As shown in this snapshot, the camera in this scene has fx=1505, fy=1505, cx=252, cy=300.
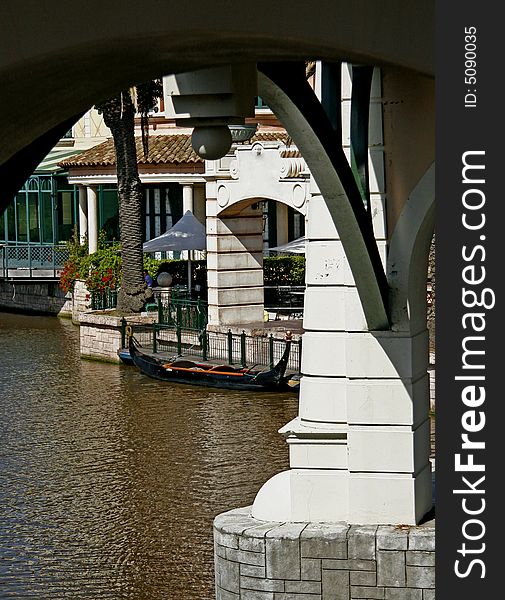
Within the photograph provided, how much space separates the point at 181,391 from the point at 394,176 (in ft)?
55.8

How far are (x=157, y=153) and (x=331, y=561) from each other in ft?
106

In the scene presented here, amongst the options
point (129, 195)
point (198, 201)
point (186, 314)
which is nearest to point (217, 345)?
point (186, 314)

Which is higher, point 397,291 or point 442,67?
point 442,67

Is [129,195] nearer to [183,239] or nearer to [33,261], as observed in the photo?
Result: [183,239]

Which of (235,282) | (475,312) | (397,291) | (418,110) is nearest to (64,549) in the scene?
(397,291)

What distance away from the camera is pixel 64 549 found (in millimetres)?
15766

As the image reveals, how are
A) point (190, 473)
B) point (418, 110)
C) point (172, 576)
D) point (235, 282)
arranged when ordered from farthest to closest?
1. point (235, 282)
2. point (190, 473)
3. point (172, 576)
4. point (418, 110)

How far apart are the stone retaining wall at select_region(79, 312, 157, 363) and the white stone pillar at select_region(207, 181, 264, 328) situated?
5.58 ft

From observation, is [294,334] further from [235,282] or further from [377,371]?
[377,371]

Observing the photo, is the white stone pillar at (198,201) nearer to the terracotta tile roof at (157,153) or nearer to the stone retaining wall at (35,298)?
the terracotta tile roof at (157,153)

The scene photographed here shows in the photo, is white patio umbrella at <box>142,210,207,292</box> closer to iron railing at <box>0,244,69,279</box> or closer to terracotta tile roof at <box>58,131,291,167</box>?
terracotta tile roof at <box>58,131,291,167</box>

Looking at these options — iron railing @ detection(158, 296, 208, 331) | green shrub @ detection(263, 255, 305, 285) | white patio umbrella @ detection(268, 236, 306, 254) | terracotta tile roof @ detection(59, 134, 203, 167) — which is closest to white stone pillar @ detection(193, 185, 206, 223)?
terracotta tile roof @ detection(59, 134, 203, 167)

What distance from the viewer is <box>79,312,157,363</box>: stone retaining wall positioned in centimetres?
3244

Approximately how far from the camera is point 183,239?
118 ft
